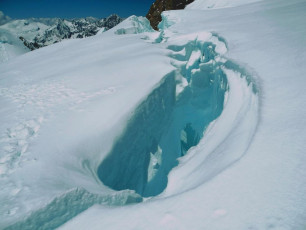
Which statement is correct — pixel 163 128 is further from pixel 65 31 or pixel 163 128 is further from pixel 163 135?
pixel 65 31

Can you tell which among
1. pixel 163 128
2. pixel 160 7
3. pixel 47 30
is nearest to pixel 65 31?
pixel 47 30

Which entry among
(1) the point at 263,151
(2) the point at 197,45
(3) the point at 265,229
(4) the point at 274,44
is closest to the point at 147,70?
(2) the point at 197,45

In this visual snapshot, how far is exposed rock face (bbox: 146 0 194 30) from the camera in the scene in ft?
83.4

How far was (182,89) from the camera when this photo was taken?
5770 mm

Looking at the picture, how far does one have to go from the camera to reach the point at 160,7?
28.7 m

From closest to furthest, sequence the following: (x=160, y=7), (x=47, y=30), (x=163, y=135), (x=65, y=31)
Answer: (x=163, y=135), (x=160, y=7), (x=47, y=30), (x=65, y=31)

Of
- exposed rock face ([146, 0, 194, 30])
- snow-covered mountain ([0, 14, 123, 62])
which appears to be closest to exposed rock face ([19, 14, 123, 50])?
snow-covered mountain ([0, 14, 123, 62])

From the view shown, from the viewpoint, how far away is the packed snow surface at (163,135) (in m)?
1.36

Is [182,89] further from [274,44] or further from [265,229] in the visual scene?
[265,229]

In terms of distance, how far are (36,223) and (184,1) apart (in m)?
28.4

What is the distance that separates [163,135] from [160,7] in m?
28.0

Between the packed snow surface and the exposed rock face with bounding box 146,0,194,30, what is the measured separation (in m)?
21.1

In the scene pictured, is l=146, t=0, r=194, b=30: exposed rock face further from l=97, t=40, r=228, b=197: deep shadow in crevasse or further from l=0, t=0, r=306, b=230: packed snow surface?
l=97, t=40, r=228, b=197: deep shadow in crevasse

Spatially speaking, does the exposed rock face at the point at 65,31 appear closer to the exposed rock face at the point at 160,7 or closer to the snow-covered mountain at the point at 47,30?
the snow-covered mountain at the point at 47,30
